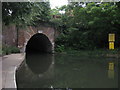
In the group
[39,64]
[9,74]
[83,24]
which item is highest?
[83,24]

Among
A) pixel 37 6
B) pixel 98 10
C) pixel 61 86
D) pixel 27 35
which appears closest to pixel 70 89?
pixel 61 86

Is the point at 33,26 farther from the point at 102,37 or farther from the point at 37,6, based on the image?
the point at 37,6

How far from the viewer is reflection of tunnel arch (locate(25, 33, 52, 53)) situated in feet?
56.1

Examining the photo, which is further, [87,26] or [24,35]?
[87,26]

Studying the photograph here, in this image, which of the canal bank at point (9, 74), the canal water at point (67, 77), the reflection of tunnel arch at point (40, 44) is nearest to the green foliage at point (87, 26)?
the reflection of tunnel arch at point (40, 44)

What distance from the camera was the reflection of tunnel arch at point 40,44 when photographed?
17.1 meters

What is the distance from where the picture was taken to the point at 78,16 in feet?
48.3

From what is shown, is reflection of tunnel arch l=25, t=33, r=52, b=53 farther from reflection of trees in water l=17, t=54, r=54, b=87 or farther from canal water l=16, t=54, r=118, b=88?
canal water l=16, t=54, r=118, b=88

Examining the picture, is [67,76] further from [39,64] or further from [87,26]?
[87,26]

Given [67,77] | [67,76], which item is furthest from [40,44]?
[67,77]

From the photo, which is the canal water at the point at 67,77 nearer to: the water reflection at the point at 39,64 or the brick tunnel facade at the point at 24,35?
the water reflection at the point at 39,64

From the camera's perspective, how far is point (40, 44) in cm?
1989

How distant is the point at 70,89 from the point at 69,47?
12.5 meters

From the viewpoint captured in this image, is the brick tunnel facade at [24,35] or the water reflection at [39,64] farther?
the brick tunnel facade at [24,35]
